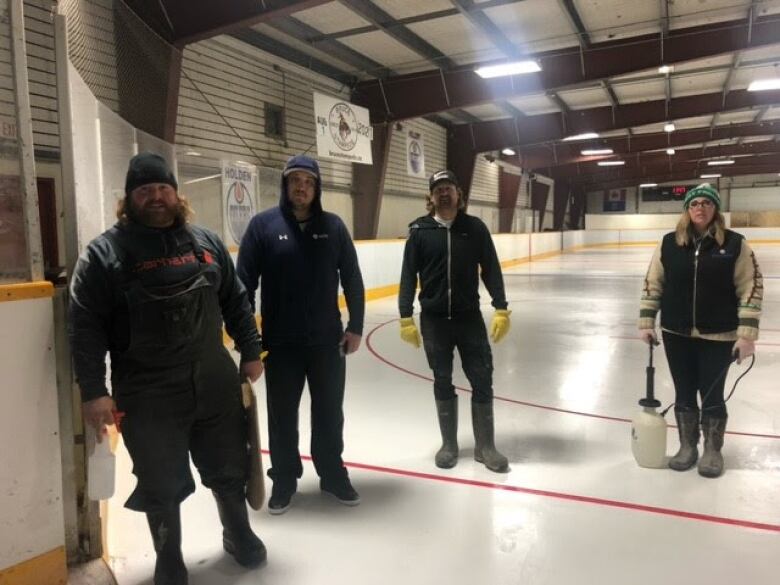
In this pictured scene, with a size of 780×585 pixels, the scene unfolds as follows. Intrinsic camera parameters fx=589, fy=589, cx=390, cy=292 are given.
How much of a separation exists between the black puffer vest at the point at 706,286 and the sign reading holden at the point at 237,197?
16.1ft

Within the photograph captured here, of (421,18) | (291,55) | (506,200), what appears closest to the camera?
(421,18)

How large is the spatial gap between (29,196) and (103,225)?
1.67 meters

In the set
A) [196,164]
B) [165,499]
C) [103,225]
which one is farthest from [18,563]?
[196,164]

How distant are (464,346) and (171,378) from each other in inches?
67.1

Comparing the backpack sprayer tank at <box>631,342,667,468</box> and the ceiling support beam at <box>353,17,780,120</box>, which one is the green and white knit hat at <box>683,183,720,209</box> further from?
the ceiling support beam at <box>353,17,780,120</box>

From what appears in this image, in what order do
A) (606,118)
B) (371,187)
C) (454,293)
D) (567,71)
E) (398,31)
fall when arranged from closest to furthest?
(454,293), (398,31), (567,71), (371,187), (606,118)

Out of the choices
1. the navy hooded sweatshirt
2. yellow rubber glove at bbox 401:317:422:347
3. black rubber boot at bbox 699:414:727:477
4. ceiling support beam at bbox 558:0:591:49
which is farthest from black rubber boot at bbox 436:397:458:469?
ceiling support beam at bbox 558:0:591:49

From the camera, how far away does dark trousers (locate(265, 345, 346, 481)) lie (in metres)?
2.78

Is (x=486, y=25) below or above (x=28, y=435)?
above

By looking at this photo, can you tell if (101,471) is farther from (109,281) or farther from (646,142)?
(646,142)

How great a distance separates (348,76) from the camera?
443 inches

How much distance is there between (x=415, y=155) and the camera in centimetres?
1389

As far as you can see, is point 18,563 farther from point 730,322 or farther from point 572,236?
point 572,236

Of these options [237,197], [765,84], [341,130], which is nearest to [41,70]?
[237,197]
